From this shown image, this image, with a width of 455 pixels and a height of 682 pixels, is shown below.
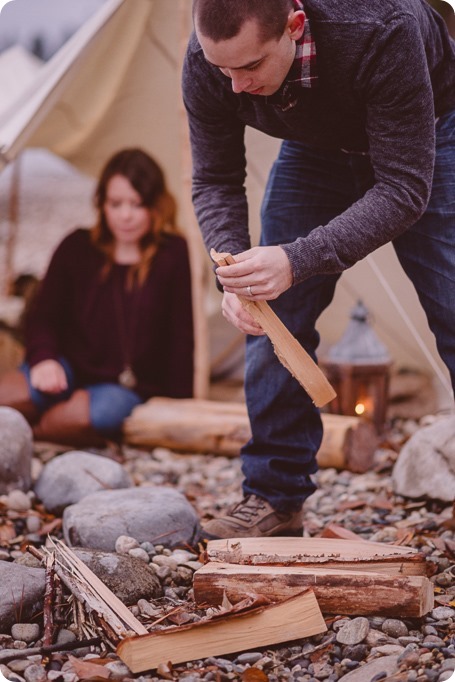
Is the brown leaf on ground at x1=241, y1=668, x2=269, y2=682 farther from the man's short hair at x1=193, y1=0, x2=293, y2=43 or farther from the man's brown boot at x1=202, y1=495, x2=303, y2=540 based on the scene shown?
the man's short hair at x1=193, y1=0, x2=293, y2=43

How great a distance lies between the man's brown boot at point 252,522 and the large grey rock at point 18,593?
479 mm

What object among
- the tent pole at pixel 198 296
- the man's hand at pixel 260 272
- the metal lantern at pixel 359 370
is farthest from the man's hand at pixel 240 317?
the tent pole at pixel 198 296

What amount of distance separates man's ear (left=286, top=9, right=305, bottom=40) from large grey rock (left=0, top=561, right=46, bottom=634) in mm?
1243

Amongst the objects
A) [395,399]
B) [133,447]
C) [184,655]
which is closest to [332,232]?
[184,655]

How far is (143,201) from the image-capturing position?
3.61 meters

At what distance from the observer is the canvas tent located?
3.19m

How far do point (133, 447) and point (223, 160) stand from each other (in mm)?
1787

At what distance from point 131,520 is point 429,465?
3.31ft

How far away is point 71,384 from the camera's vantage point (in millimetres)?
3635

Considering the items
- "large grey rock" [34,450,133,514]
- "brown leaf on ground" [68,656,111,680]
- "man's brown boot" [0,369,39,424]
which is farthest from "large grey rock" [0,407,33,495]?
"brown leaf on ground" [68,656,111,680]

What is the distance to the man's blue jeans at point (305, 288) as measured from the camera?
6.22 ft

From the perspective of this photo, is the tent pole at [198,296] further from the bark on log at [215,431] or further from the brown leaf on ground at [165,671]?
the brown leaf on ground at [165,671]

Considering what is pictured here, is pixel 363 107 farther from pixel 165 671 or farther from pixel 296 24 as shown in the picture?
pixel 165 671

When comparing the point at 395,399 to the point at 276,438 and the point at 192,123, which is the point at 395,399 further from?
the point at 192,123
